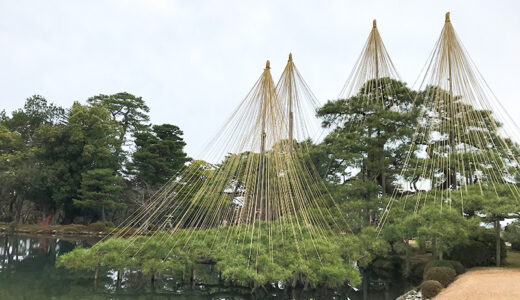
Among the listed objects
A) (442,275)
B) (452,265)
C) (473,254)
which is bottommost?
(442,275)

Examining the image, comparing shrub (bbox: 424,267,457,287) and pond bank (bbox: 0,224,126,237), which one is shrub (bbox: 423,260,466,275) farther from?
pond bank (bbox: 0,224,126,237)

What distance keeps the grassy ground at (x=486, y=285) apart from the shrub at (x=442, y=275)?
6.0 inches

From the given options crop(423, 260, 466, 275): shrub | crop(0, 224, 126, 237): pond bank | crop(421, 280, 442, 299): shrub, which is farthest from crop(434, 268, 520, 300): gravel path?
crop(0, 224, 126, 237): pond bank

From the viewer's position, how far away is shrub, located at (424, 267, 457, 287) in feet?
28.9

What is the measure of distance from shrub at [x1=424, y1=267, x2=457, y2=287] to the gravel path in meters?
0.14

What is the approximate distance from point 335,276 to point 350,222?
3.74 meters

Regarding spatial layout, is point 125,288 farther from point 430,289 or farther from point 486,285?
point 486,285

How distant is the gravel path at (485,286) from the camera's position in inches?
271

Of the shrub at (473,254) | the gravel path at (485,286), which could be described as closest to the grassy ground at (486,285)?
the gravel path at (485,286)

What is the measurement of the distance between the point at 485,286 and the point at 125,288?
838cm

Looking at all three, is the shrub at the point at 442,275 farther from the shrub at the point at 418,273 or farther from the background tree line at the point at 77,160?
the background tree line at the point at 77,160

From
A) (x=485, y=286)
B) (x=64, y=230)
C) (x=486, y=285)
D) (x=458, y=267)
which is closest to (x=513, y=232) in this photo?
(x=458, y=267)

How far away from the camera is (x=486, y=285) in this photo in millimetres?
7656

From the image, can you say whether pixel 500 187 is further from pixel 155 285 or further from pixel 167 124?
pixel 167 124
